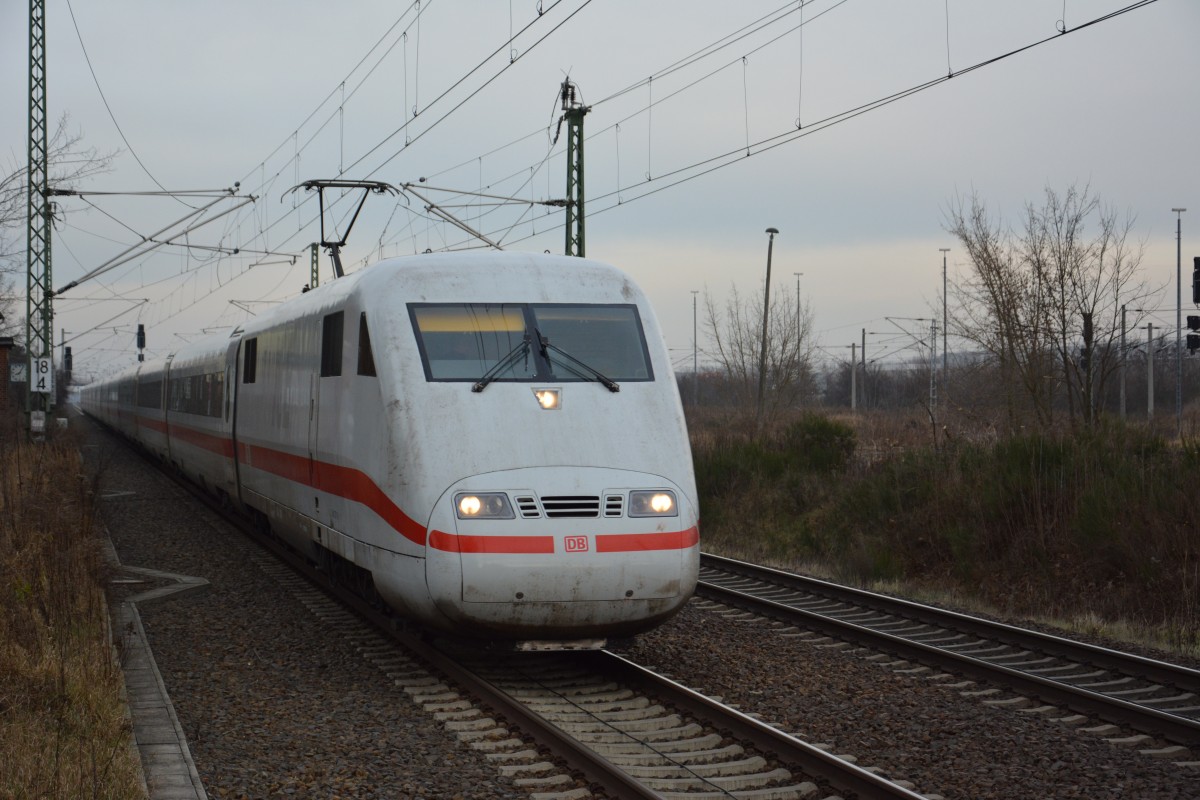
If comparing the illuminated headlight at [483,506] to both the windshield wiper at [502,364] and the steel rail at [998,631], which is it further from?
the steel rail at [998,631]

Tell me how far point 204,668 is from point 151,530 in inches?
404

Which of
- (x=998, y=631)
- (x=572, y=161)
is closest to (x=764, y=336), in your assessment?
(x=572, y=161)

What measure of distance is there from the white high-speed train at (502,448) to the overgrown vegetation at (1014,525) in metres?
5.35

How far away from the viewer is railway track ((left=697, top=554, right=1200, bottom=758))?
8.01 meters

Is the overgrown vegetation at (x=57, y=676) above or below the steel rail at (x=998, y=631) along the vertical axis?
above

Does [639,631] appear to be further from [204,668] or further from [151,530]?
[151,530]

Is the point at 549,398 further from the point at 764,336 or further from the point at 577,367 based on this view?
the point at 764,336

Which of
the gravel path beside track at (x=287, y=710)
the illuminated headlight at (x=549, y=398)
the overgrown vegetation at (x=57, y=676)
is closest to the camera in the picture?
the overgrown vegetation at (x=57, y=676)

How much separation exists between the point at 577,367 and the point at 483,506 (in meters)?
1.56

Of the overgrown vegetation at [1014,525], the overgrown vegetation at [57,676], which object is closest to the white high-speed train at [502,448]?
the overgrown vegetation at [57,676]

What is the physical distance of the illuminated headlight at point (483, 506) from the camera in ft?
27.1

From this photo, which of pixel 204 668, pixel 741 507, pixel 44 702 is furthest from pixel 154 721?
pixel 741 507

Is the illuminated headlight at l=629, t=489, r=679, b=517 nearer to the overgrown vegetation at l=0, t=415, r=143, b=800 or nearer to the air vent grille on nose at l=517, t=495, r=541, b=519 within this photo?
the air vent grille on nose at l=517, t=495, r=541, b=519

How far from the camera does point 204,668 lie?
934cm
